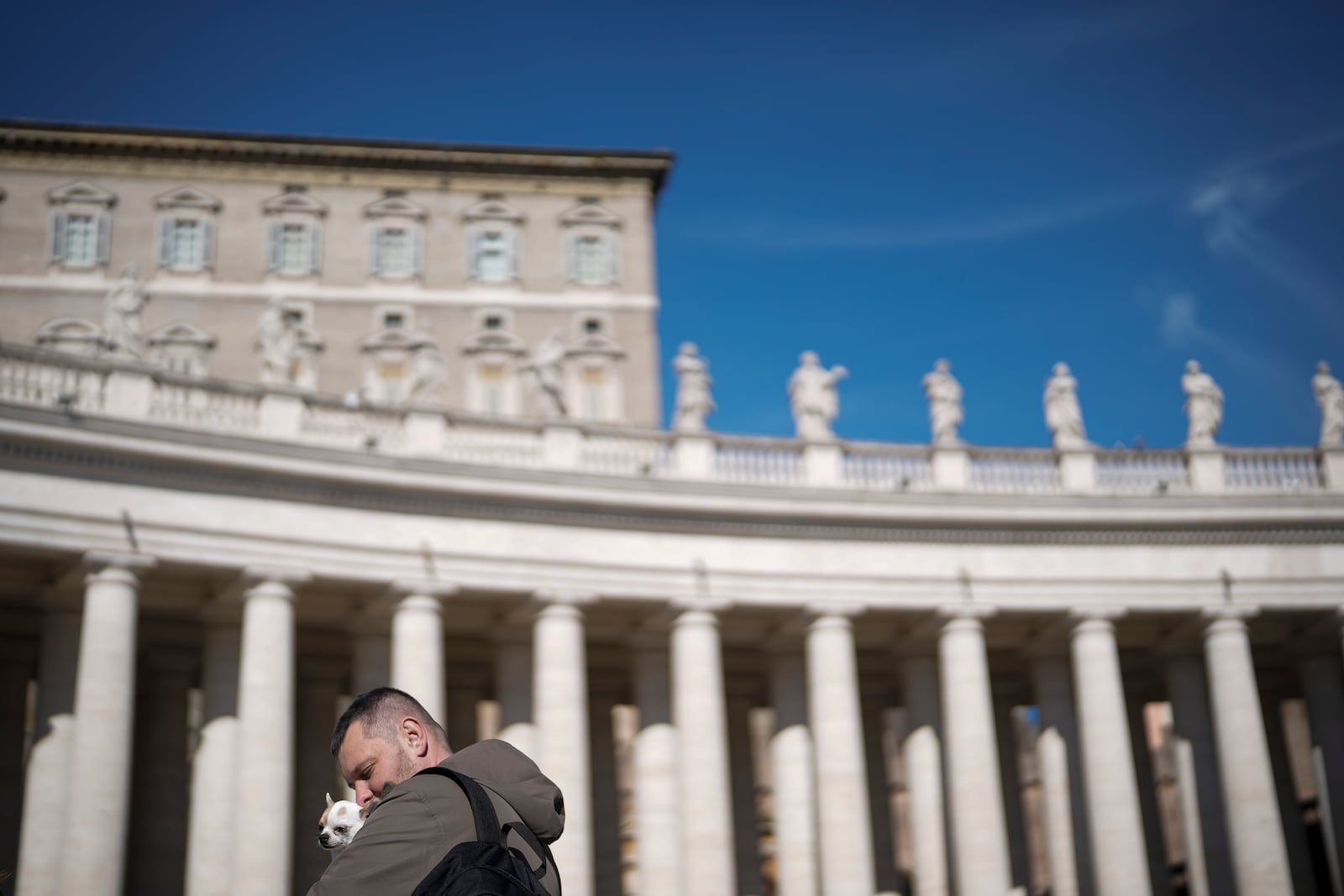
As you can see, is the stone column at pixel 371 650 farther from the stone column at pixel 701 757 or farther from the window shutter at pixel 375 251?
the window shutter at pixel 375 251

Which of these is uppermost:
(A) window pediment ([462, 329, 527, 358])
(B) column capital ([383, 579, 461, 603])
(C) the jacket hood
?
(A) window pediment ([462, 329, 527, 358])

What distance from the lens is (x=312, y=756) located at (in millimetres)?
46188

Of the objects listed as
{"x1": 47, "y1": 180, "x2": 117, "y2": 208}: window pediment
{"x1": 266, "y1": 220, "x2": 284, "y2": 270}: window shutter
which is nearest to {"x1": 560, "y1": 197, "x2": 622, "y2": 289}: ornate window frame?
{"x1": 266, "y1": 220, "x2": 284, "y2": 270}: window shutter

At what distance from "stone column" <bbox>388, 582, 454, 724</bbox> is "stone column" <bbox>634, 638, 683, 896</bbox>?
691 centimetres

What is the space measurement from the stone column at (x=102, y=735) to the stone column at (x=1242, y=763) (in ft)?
94.9

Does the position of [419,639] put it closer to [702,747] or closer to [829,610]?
[702,747]

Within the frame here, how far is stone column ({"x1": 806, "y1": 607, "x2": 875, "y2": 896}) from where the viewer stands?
1737 inches

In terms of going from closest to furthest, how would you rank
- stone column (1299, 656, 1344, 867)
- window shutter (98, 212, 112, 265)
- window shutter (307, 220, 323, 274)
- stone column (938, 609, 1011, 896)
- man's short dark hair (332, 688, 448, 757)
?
man's short dark hair (332, 688, 448, 757) → stone column (938, 609, 1011, 896) → stone column (1299, 656, 1344, 867) → window shutter (98, 212, 112, 265) → window shutter (307, 220, 323, 274)

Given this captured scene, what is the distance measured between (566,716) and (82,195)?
39335 millimetres

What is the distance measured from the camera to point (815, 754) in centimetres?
4519

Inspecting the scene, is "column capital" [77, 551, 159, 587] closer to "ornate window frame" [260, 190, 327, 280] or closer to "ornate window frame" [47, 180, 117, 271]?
"ornate window frame" [47, 180, 117, 271]

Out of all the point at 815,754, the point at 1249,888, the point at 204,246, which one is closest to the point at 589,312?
the point at 204,246

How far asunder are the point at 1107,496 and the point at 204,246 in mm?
40842

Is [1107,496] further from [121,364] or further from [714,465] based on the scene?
[121,364]
